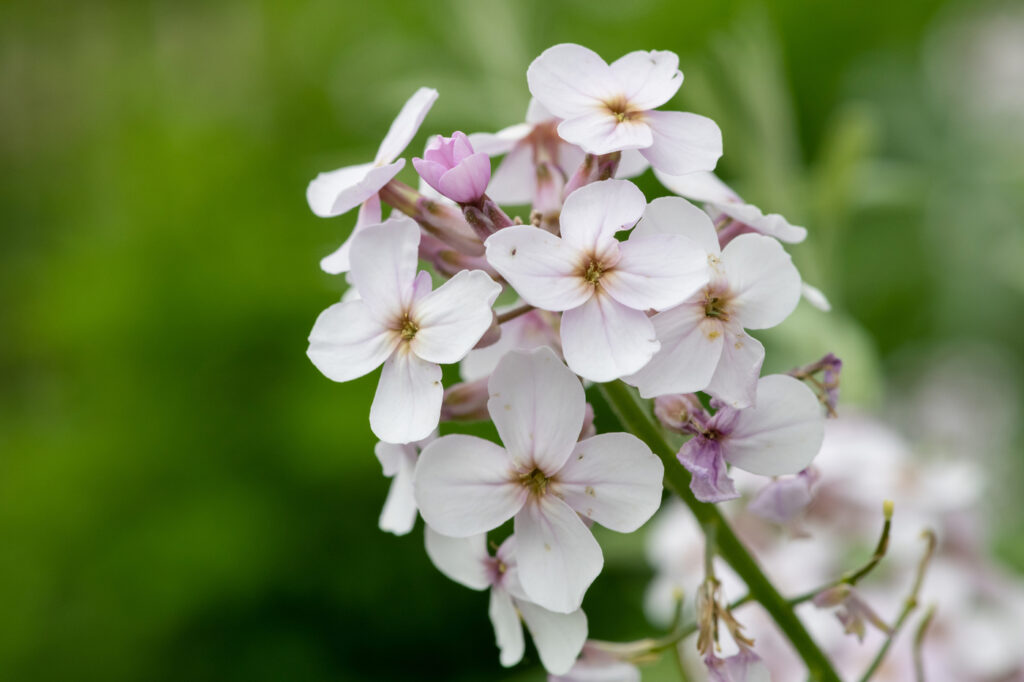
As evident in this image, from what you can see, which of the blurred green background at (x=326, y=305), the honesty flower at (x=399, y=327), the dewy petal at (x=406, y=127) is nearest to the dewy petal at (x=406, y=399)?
the honesty flower at (x=399, y=327)

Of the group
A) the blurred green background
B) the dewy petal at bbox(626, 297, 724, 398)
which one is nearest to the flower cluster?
the dewy petal at bbox(626, 297, 724, 398)

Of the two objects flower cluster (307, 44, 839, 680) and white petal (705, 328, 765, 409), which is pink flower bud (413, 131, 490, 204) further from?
white petal (705, 328, 765, 409)

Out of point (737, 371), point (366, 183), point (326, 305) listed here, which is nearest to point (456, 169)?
point (366, 183)

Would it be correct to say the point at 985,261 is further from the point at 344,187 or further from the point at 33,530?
the point at 33,530

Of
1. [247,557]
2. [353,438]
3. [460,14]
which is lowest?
[247,557]

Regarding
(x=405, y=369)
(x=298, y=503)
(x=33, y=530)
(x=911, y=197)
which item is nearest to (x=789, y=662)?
(x=405, y=369)

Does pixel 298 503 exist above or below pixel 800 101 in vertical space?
below

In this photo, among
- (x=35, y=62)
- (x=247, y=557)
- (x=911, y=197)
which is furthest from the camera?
(x=35, y=62)

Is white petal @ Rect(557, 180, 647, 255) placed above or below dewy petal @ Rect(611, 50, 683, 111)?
below

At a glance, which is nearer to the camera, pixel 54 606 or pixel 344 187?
pixel 344 187
